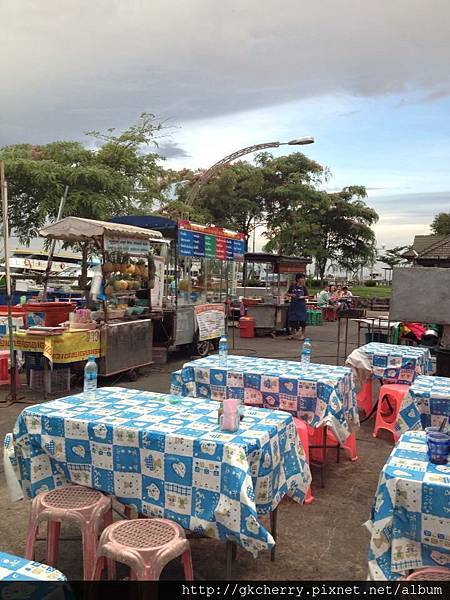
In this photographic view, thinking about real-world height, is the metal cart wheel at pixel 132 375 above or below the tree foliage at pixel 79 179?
below

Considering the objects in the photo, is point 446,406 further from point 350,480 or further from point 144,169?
point 144,169

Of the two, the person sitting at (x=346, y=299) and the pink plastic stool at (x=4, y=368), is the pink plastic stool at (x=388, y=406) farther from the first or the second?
the person sitting at (x=346, y=299)

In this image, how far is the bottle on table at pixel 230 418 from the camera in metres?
3.13

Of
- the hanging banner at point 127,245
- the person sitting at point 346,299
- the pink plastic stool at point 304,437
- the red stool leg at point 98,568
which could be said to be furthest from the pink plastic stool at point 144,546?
the person sitting at point 346,299

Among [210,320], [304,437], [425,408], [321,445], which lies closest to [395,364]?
[321,445]

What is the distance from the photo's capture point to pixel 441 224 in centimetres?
5016

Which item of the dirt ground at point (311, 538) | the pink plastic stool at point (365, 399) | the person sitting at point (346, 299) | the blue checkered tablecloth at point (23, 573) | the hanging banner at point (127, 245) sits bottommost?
the dirt ground at point (311, 538)

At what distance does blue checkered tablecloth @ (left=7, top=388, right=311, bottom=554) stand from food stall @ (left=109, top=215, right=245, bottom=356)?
7.20 m

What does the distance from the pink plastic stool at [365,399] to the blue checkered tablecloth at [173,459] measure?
3846 mm

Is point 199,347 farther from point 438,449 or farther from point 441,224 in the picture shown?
point 441,224

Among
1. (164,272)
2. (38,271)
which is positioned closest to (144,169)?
(38,271)

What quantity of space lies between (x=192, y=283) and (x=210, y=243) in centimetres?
100

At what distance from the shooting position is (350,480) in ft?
16.3

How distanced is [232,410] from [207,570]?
3.75ft
